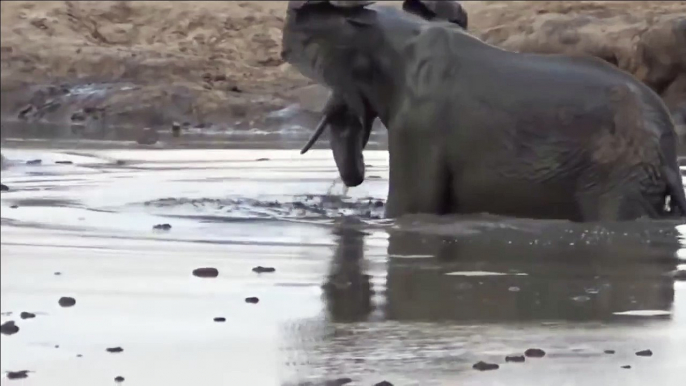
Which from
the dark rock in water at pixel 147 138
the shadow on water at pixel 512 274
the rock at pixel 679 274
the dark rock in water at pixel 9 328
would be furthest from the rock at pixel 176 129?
the dark rock in water at pixel 9 328

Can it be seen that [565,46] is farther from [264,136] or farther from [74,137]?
[74,137]

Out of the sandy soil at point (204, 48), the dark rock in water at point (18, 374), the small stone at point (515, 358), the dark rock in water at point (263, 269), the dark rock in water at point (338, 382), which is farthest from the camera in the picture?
the sandy soil at point (204, 48)

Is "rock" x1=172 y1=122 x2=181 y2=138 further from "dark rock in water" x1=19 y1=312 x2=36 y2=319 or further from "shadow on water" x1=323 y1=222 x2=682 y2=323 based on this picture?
"dark rock in water" x1=19 y1=312 x2=36 y2=319

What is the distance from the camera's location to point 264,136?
58.4 ft

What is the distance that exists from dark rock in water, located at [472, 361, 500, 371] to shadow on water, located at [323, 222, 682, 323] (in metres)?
0.53

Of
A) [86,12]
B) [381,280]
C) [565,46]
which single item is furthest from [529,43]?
[381,280]

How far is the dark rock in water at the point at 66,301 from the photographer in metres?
3.98

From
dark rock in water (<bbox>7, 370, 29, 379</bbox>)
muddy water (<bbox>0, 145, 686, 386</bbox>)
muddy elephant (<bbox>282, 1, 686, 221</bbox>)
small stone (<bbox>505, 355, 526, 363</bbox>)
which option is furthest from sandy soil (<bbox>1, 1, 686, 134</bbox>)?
dark rock in water (<bbox>7, 370, 29, 379</bbox>)

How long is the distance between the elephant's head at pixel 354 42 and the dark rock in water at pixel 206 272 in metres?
2.15

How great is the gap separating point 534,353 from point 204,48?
1107 inches

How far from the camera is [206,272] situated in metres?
4.67

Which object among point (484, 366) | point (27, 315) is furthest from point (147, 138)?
point (484, 366)

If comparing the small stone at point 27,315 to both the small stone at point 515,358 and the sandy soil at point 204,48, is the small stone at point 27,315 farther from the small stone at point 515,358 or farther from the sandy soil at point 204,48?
the sandy soil at point 204,48

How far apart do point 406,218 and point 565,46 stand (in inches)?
657
